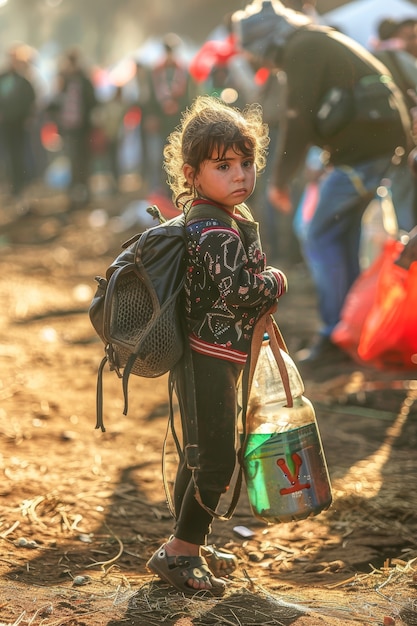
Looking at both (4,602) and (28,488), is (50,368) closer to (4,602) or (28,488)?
(28,488)

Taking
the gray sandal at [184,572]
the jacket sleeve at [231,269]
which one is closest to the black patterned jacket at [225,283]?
the jacket sleeve at [231,269]

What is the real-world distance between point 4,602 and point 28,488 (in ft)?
4.02

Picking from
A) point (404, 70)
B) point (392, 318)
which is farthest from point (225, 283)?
point (404, 70)

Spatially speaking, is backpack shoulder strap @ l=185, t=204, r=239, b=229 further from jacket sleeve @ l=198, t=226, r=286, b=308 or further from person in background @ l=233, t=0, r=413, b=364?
person in background @ l=233, t=0, r=413, b=364

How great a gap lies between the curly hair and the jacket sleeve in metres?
0.24

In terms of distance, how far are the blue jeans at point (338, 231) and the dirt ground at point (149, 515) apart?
1.70 ft

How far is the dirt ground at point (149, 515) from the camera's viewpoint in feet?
10.7

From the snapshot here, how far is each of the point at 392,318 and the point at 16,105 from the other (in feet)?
35.9

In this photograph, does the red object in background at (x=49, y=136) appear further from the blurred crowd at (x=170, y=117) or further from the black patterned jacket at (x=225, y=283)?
the black patterned jacket at (x=225, y=283)

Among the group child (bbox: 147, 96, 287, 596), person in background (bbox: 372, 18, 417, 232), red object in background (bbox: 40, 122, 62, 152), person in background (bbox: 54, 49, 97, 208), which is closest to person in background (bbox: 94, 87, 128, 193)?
red object in background (bbox: 40, 122, 62, 152)

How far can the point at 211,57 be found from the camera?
36.5 ft

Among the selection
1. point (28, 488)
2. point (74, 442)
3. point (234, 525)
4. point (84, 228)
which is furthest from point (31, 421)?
point (84, 228)

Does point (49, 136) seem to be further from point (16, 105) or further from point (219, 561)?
point (219, 561)

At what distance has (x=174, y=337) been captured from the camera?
320 cm
